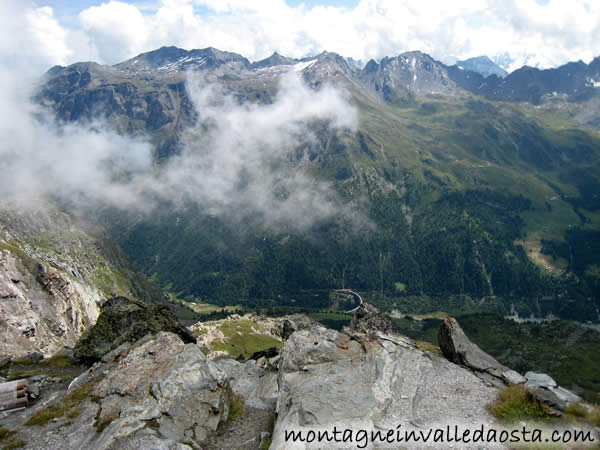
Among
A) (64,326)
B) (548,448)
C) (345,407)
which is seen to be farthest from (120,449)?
(64,326)

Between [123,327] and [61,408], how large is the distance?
25.3 meters

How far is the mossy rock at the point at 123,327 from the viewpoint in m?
45.2

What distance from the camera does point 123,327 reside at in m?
→ 52.2

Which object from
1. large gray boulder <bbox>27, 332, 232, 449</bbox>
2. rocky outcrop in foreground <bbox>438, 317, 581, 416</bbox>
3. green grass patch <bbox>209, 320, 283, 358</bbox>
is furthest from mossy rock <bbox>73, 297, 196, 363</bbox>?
green grass patch <bbox>209, 320, 283, 358</bbox>

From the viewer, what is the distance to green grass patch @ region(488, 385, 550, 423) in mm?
22281

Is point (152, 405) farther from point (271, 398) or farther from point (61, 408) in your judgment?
point (271, 398)

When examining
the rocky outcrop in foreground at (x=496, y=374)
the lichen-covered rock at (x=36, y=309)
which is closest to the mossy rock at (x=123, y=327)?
the lichen-covered rock at (x=36, y=309)

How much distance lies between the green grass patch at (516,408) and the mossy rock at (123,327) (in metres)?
39.4

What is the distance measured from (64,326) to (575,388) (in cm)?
15344

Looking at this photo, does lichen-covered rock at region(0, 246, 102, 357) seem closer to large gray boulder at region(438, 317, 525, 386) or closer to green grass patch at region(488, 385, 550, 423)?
large gray boulder at region(438, 317, 525, 386)

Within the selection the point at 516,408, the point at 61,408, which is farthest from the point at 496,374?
the point at 61,408

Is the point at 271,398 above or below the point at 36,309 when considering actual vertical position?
above

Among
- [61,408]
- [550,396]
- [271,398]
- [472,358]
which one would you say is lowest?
[271,398]

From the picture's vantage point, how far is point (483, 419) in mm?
23094
